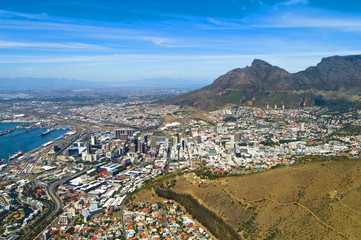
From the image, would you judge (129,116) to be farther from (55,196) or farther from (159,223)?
(159,223)

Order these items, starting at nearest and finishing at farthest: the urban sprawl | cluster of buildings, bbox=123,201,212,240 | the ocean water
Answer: cluster of buildings, bbox=123,201,212,240 < the urban sprawl < the ocean water

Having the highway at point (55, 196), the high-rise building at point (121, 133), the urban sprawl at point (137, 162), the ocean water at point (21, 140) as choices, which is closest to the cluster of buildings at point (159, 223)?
the urban sprawl at point (137, 162)

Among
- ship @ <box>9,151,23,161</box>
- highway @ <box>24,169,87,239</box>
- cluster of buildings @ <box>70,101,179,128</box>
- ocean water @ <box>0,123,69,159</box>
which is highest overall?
cluster of buildings @ <box>70,101,179,128</box>

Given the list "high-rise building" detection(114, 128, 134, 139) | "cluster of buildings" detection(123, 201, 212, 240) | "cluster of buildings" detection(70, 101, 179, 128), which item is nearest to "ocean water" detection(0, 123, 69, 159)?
"high-rise building" detection(114, 128, 134, 139)

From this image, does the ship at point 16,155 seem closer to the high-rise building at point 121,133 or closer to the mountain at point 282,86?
the high-rise building at point 121,133

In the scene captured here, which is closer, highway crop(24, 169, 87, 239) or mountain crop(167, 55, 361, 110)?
highway crop(24, 169, 87, 239)

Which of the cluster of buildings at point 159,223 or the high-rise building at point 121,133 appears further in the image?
the high-rise building at point 121,133

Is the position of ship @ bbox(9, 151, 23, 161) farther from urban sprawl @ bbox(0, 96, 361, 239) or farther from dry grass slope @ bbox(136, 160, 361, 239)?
dry grass slope @ bbox(136, 160, 361, 239)
